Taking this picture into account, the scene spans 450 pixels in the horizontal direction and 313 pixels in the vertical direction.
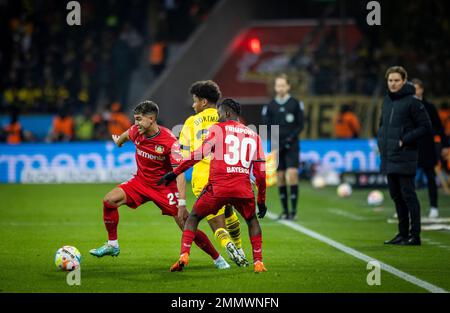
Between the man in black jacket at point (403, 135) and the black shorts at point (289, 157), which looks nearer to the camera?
the man in black jacket at point (403, 135)

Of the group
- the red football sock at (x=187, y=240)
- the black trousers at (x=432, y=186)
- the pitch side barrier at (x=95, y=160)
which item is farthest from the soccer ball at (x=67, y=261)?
the pitch side barrier at (x=95, y=160)

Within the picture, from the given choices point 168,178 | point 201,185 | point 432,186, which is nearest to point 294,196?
point 432,186

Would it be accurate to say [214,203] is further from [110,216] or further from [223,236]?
[110,216]

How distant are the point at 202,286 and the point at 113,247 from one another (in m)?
2.04

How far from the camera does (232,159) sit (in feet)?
30.7

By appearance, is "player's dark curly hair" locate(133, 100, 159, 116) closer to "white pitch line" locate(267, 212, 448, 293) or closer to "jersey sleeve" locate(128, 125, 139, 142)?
"jersey sleeve" locate(128, 125, 139, 142)

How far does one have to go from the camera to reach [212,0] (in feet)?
104

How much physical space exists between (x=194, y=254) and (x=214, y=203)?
1.83 meters

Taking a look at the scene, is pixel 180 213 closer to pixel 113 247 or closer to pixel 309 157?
pixel 113 247

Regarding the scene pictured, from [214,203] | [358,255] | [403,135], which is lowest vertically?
[358,255]

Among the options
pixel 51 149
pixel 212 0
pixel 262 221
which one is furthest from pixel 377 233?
pixel 212 0

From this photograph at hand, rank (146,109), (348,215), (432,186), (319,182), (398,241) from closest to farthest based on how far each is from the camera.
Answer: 1. (146,109)
2. (398,241)
3. (432,186)
4. (348,215)
5. (319,182)

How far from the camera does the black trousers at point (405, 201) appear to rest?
11828mm

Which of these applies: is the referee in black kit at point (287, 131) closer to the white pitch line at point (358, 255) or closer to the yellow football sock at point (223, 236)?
the white pitch line at point (358, 255)
